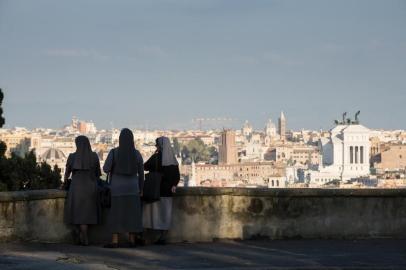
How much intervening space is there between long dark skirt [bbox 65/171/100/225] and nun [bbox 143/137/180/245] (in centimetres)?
54

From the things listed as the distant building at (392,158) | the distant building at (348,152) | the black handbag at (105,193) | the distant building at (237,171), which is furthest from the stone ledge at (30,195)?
the distant building at (392,158)

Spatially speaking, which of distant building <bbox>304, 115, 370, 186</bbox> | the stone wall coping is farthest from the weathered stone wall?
distant building <bbox>304, 115, 370, 186</bbox>

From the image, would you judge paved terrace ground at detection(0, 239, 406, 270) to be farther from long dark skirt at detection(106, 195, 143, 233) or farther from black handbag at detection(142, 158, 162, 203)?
black handbag at detection(142, 158, 162, 203)

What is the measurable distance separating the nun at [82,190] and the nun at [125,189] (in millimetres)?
151

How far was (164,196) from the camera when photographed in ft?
36.7

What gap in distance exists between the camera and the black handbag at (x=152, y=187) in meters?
11.1

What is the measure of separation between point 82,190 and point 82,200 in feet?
0.30

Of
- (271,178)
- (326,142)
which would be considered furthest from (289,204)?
(326,142)

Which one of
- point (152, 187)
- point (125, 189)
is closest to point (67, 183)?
point (125, 189)

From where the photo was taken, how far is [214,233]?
11445 mm

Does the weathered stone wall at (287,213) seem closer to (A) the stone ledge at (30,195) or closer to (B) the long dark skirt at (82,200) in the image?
(B) the long dark skirt at (82,200)

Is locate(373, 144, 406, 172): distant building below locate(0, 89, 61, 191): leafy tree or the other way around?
the other way around

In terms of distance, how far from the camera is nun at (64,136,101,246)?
10898 millimetres

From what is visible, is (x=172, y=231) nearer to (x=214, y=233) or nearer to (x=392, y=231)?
(x=214, y=233)
